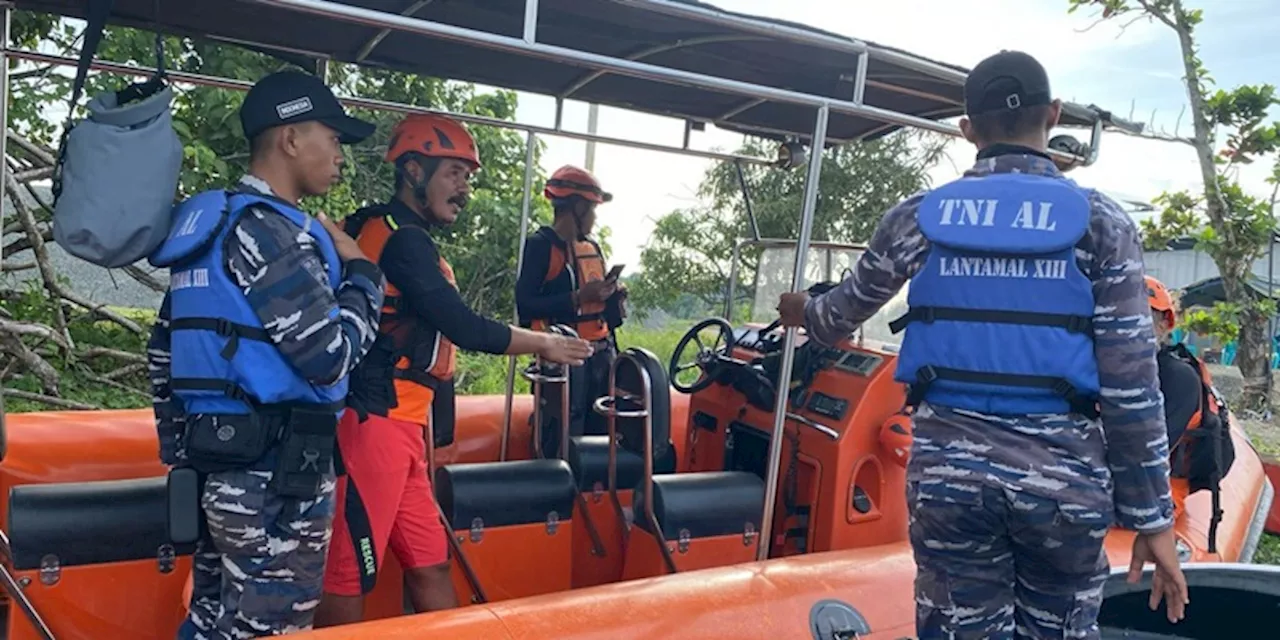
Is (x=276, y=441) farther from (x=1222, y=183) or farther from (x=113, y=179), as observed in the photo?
(x=1222, y=183)

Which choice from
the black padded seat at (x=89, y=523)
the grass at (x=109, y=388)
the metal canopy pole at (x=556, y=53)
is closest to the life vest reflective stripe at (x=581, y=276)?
the grass at (x=109, y=388)

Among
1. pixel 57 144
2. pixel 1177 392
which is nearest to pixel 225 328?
pixel 1177 392

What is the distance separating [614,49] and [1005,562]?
208 cm

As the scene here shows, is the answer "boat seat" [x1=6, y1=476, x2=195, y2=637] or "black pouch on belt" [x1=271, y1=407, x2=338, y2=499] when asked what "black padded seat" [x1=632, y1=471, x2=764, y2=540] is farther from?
"boat seat" [x1=6, y1=476, x2=195, y2=637]

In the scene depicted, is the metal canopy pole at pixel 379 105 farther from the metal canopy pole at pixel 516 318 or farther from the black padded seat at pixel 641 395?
Result: the black padded seat at pixel 641 395

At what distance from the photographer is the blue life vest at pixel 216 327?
1827mm

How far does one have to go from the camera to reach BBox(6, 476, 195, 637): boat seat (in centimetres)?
226

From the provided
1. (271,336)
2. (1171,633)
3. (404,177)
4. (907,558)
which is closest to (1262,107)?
(1171,633)

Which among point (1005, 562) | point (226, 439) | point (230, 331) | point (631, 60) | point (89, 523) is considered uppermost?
point (631, 60)

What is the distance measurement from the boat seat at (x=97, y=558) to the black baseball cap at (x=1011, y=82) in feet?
6.92

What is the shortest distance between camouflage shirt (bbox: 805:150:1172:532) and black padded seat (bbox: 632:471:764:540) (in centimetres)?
110

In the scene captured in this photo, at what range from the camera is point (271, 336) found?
5.98 ft

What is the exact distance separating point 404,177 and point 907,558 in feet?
5.82

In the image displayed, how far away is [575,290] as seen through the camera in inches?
161
